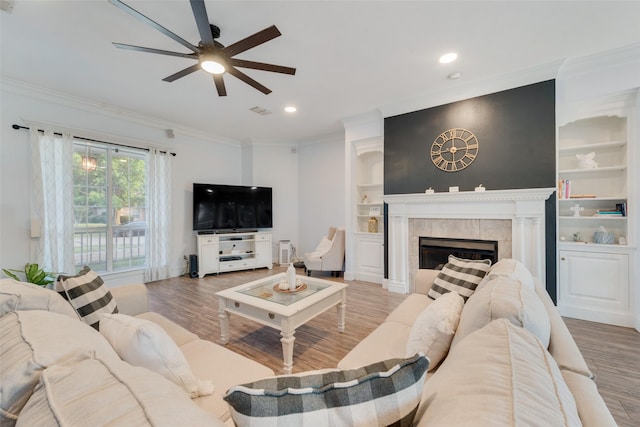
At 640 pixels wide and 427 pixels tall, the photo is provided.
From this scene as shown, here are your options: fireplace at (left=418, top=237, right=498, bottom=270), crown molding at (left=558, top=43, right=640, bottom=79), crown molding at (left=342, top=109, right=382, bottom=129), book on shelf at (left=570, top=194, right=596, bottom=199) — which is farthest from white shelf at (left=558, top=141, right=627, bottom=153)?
crown molding at (left=342, top=109, right=382, bottom=129)

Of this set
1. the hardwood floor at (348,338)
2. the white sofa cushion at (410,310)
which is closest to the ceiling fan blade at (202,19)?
the white sofa cushion at (410,310)

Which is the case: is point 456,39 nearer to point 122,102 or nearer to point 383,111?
point 383,111

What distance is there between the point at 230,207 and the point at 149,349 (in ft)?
15.1

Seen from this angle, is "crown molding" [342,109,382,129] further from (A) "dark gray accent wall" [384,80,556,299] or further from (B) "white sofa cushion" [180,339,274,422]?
(B) "white sofa cushion" [180,339,274,422]

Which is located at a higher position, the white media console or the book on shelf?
the book on shelf

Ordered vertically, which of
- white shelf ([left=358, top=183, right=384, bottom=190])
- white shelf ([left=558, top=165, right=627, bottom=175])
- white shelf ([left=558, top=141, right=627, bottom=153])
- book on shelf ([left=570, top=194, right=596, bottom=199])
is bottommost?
book on shelf ([left=570, top=194, right=596, bottom=199])

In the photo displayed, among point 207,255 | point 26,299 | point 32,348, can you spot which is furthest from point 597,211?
point 207,255

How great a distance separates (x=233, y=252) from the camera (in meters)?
5.39

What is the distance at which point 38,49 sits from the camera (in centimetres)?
255

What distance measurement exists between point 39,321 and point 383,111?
4108 millimetres

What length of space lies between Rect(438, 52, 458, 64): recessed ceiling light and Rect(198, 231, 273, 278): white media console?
13.9ft

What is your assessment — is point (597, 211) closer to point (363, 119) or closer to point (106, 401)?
point (363, 119)

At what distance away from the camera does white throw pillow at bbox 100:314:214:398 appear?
0.94 m

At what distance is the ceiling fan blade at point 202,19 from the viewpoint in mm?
1567
